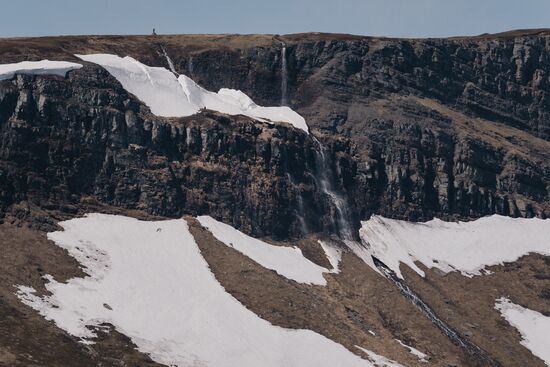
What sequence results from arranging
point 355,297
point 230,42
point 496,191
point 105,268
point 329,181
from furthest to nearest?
point 230,42
point 496,191
point 329,181
point 355,297
point 105,268

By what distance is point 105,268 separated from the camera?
95.3 m

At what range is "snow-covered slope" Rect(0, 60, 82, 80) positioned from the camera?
4296 inches

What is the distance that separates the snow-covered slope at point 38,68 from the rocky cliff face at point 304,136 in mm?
1157

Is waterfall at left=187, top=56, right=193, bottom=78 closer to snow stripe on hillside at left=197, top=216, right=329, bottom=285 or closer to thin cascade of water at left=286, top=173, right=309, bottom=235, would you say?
thin cascade of water at left=286, top=173, right=309, bottom=235

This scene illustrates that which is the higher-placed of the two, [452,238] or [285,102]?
[285,102]

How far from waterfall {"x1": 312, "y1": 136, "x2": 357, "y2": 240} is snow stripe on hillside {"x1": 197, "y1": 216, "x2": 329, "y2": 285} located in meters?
9.25

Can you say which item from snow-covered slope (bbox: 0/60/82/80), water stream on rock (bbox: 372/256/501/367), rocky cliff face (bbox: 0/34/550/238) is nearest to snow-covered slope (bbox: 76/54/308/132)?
rocky cliff face (bbox: 0/34/550/238)

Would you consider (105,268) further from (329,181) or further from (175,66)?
(175,66)

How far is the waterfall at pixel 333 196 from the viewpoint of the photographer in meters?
119

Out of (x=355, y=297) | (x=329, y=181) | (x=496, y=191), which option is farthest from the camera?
(x=496, y=191)

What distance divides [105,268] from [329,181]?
38.5 metres

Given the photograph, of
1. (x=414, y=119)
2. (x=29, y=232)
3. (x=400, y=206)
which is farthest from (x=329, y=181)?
(x=29, y=232)

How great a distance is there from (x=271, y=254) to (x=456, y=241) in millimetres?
29445

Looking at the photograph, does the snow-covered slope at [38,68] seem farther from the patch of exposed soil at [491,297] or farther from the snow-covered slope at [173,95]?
the patch of exposed soil at [491,297]
